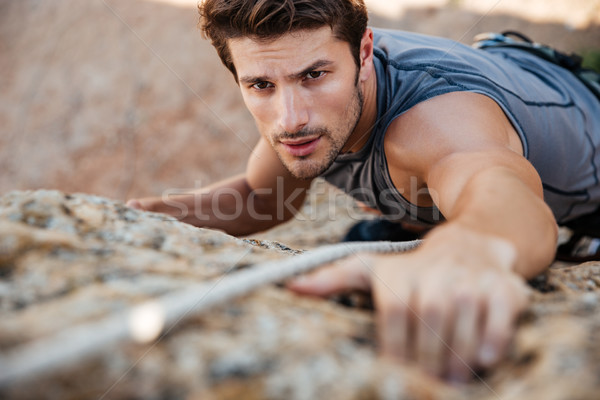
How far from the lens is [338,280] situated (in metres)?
0.63

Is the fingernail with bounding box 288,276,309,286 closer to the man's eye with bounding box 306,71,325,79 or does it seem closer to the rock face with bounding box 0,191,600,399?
the rock face with bounding box 0,191,600,399

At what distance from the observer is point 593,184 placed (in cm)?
166

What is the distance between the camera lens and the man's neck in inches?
54.4

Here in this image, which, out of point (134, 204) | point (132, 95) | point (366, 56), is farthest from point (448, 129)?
point (132, 95)

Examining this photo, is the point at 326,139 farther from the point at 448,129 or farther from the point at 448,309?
the point at 448,309

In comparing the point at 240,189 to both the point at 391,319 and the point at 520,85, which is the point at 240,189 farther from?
the point at 391,319

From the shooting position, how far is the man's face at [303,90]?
4.13ft

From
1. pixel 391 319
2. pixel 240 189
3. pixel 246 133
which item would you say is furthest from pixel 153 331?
pixel 246 133

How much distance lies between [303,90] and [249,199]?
814mm

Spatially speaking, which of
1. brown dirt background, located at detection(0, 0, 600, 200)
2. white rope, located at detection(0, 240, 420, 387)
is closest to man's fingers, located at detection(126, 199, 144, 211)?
white rope, located at detection(0, 240, 420, 387)

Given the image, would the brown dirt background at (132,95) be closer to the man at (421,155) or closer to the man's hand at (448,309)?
the man at (421,155)

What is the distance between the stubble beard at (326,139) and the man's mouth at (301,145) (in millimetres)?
16

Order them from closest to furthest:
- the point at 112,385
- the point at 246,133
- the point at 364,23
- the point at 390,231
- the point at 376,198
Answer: the point at 112,385 → the point at 364,23 → the point at 376,198 → the point at 390,231 → the point at 246,133

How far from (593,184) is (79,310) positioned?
174 cm
